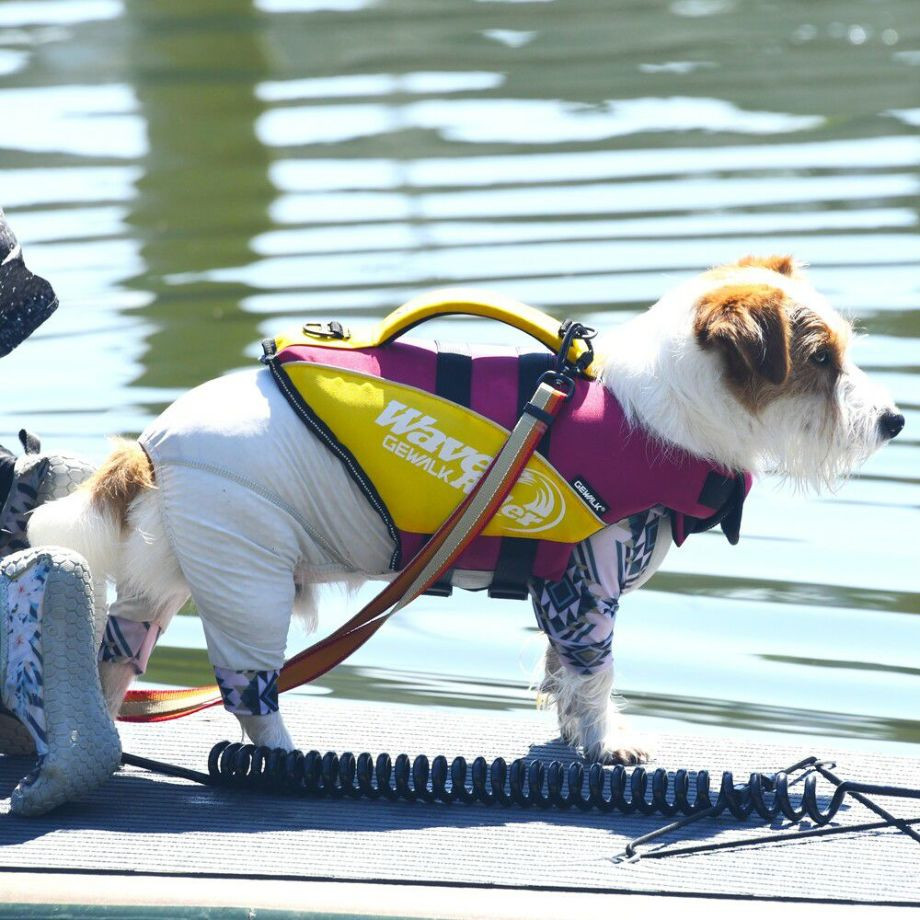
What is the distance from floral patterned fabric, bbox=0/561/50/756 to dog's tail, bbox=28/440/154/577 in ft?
1.01

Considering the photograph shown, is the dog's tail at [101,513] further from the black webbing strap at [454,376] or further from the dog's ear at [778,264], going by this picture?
the dog's ear at [778,264]

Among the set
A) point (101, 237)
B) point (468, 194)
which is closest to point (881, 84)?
point (468, 194)

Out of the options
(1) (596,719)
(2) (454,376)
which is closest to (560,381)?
(2) (454,376)

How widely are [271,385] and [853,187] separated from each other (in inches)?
245

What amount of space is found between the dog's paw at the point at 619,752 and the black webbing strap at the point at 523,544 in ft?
1.37

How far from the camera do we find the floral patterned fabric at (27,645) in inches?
126

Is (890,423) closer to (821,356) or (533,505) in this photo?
(821,356)

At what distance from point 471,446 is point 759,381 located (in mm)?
642

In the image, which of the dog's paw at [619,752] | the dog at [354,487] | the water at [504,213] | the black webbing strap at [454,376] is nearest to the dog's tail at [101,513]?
the dog at [354,487]

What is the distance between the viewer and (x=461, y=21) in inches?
508

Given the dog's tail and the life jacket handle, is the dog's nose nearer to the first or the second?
the life jacket handle

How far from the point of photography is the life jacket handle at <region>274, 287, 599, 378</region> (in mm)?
3561

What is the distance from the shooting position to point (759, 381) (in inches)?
140

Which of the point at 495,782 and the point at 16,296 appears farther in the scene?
the point at 16,296
